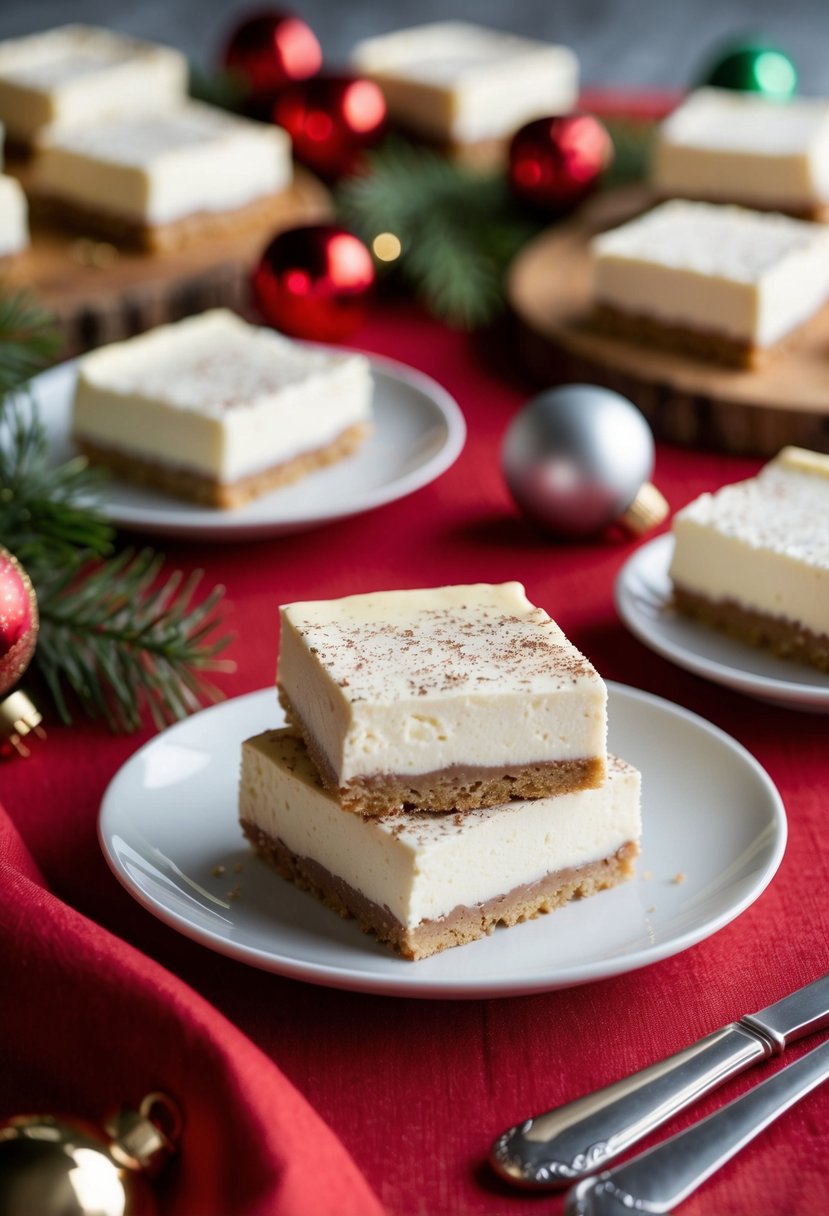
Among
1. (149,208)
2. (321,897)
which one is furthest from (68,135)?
(321,897)

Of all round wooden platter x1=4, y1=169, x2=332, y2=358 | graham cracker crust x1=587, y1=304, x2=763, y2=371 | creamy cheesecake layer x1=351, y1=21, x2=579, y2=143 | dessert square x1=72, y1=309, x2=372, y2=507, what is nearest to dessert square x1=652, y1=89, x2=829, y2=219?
creamy cheesecake layer x1=351, y1=21, x2=579, y2=143

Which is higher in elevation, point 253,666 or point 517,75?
point 517,75

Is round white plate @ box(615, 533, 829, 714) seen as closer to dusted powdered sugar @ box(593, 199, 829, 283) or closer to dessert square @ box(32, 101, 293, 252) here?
A: dusted powdered sugar @ box(593, 199, 829, 283)

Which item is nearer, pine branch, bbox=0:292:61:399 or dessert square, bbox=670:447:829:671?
dessert square, bbox=670:447:829:671

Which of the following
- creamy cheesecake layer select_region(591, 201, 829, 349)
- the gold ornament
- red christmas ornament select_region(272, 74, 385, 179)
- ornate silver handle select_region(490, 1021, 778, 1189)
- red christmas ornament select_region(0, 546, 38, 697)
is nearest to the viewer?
the gold ornament

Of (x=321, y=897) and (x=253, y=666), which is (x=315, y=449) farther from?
(x=321, y=897)

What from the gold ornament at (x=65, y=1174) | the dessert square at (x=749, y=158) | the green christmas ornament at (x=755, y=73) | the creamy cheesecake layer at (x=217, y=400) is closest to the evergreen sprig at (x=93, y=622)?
the creamy cheesecake layer at (x=217, y=400)
